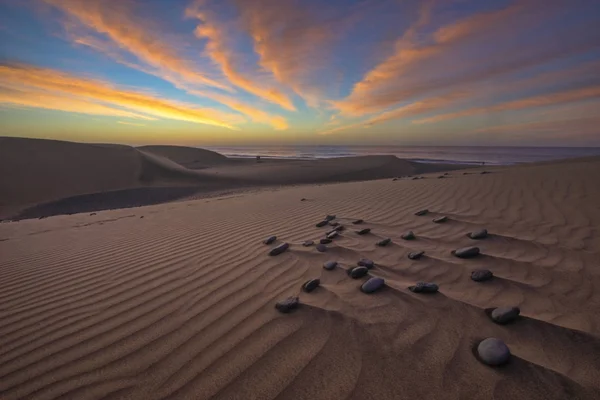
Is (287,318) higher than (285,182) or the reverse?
higher

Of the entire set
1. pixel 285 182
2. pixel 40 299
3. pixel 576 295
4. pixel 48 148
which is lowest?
pixel 285 182

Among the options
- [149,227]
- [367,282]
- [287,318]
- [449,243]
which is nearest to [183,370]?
[287,318]

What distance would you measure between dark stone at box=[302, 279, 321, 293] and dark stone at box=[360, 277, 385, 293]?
0.36 m

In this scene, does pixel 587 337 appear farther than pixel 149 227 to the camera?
No

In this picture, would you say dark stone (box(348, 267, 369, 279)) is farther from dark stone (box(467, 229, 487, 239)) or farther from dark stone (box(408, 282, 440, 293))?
dark stone (box(467, 229, 487, 239))

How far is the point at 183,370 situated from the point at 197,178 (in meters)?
20.9

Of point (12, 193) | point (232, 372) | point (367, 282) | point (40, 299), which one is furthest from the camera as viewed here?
point (12, 193)

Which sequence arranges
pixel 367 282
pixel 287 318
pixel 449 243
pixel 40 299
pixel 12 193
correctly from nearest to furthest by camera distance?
1. pixel 287 318
2. pixel 367 282
3. pixel 40 299
4. pixel 449 243
5. pixel 12 193

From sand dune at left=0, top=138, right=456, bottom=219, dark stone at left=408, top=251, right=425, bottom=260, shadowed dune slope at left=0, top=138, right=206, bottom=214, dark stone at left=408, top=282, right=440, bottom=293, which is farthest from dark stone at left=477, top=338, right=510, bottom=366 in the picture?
shadowed dune slope at left=0, top=138, right=206, bottom=214

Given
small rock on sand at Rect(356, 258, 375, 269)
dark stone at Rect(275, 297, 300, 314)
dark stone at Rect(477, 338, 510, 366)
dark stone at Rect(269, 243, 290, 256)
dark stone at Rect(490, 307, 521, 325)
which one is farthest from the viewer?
dark stone at Rect(269, 243, 290, 256)

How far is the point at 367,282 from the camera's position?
2281 mm

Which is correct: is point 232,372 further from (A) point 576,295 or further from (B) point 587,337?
(A) point 576,295

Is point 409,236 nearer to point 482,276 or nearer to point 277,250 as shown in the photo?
point 482,276

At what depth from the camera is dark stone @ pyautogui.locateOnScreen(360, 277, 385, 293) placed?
7.38 feet
